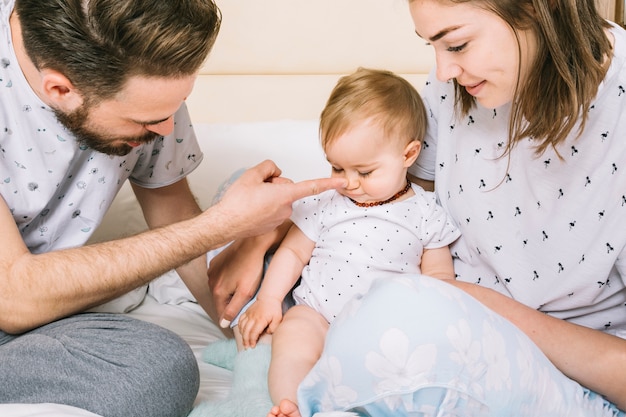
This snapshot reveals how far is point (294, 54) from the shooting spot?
221 cm

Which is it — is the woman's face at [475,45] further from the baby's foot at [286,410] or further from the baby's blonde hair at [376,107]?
the baby's foot at [286,410]

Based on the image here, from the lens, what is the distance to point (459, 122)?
134 cm

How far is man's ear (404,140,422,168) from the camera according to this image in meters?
1.36

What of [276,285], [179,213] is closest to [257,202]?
[276,285]

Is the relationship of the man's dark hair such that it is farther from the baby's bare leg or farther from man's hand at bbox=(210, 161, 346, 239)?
the baby's bare leg

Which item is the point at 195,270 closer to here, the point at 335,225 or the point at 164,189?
the point at 164,189

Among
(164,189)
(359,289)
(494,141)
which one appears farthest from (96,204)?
(494,141)

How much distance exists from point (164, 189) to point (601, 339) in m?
1.00

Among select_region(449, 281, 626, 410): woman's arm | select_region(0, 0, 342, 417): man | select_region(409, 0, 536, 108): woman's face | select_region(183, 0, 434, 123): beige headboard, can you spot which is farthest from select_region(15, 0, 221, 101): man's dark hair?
select_region(183, 0, 434, 123): beige headboard


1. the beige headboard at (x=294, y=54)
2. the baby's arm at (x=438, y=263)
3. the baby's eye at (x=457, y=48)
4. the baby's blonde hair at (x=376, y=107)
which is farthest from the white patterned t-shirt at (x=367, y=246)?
the beige headboard at (x=294, y=54)

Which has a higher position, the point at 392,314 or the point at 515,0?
the point at 515,0

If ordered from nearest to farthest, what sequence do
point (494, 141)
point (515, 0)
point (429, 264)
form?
point (515, 0)
point (494, 141)
point (429, 264)

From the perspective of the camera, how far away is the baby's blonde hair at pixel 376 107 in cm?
132

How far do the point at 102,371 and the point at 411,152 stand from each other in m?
0.70
